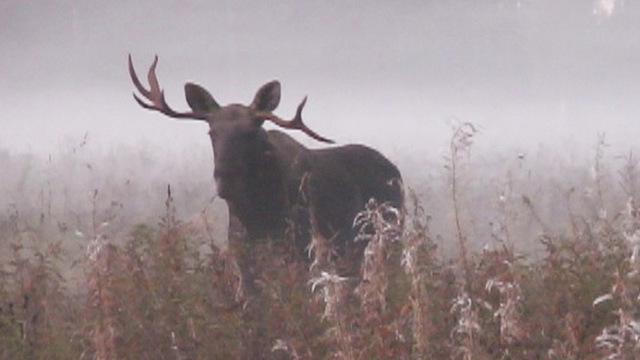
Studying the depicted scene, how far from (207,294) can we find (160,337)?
587 mm

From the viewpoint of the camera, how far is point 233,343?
561 centimetres

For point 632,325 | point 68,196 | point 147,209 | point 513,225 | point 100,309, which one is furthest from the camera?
point 147,209

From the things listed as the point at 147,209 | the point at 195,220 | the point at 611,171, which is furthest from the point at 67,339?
the point at 147,209

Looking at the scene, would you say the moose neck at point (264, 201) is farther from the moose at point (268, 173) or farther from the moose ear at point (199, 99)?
the moose ear at point (199, 99)

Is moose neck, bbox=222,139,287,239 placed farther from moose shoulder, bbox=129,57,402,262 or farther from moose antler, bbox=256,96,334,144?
moose antler, bbox=256,96,334,144

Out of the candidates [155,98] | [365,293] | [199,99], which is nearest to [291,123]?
[199,99]

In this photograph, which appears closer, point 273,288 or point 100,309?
point 100,309

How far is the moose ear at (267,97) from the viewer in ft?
32.0

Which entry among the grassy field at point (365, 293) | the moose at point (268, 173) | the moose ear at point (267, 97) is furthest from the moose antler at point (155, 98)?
the grassy field at point (365, 293)

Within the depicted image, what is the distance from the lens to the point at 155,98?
33.4 ft

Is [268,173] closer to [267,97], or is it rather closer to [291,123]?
[291,123]

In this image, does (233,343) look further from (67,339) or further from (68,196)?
(68,196)

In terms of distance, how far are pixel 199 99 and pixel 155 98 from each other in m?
0.63

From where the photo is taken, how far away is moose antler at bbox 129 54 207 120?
9.73m
